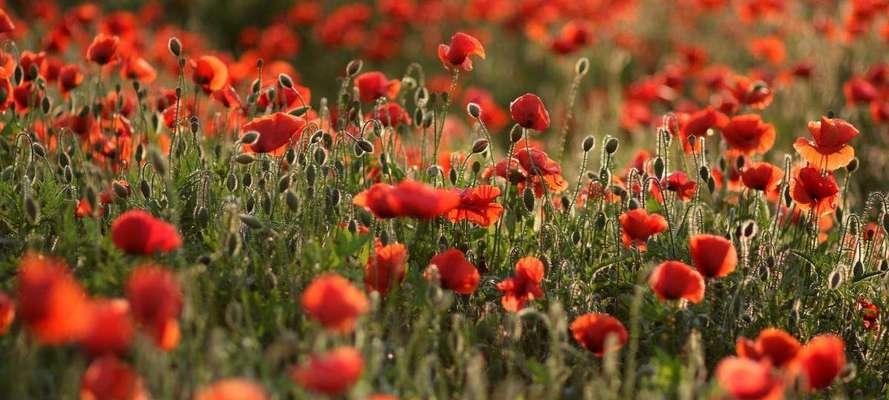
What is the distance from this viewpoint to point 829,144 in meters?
3.40

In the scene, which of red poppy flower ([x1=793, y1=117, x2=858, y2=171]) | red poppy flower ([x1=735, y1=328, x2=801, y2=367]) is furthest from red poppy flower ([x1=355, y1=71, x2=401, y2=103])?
red poppy flower ([x1=735, y1=328, x2=801, y2=367])

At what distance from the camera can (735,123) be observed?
371 centimetres

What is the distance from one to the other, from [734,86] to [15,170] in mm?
2585

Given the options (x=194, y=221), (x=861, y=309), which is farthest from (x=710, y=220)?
(x=194, y=221)

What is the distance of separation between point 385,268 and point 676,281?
68 cm

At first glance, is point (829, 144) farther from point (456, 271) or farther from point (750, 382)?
point (750, 382)

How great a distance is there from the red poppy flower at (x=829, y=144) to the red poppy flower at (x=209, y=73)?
1.71 m

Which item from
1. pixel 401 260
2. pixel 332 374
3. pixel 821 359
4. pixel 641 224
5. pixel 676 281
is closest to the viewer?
pixel 332 374

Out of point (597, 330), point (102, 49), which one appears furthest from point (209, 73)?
point (597, 330)

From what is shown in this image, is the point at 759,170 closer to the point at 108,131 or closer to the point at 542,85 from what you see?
the point at 108,131

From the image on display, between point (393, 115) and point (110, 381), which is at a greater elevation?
point (393, 115)

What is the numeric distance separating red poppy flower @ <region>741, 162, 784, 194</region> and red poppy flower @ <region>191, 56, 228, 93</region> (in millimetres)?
1578

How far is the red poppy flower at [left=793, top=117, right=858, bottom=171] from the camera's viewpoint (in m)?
3.38

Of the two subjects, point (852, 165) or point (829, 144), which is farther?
point (852, 165)
